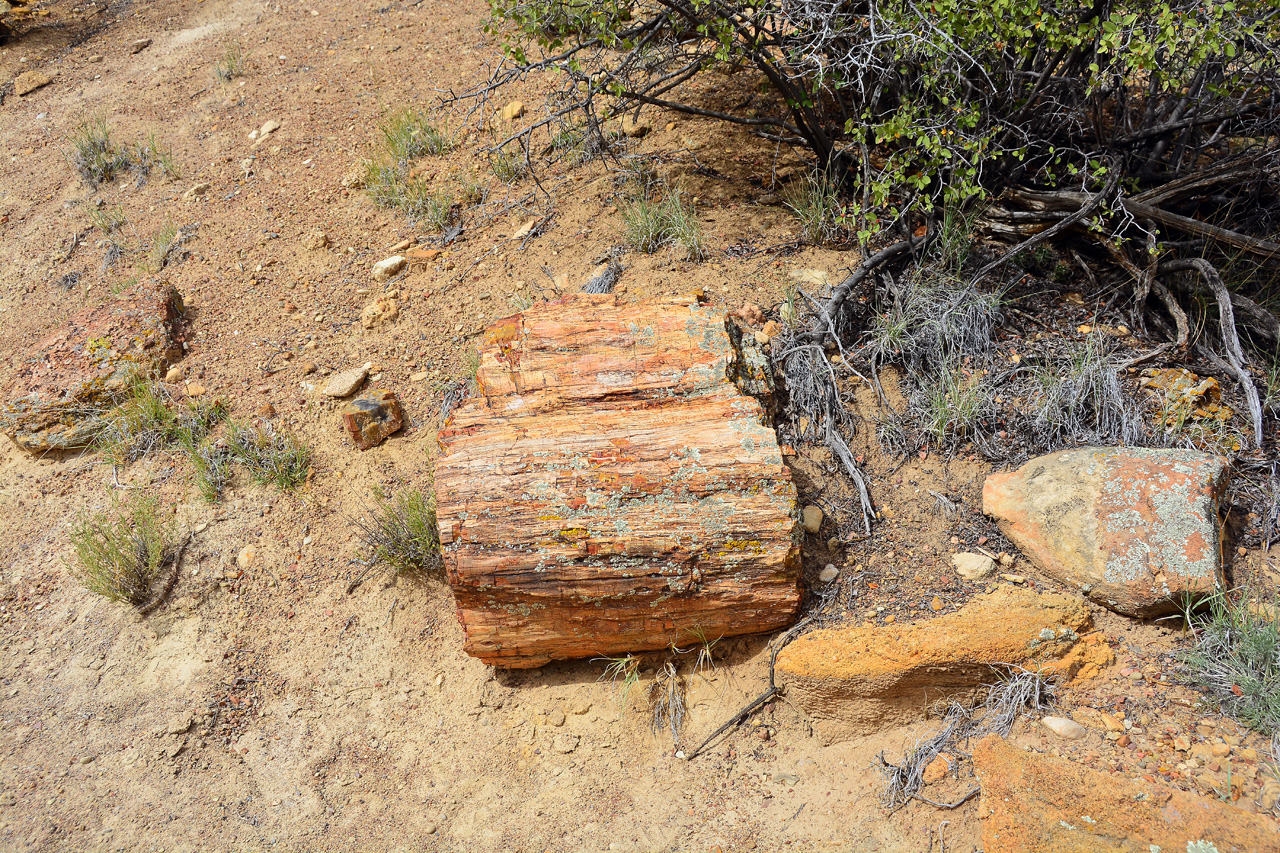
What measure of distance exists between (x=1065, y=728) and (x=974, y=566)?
61cm

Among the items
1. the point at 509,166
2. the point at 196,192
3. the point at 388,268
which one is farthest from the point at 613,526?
the point at 196,192

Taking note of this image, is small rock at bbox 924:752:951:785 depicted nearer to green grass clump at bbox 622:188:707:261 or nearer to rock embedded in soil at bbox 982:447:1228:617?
rock embedded in soil at bbox 982:447:1228:617

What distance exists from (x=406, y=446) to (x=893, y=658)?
233 cm

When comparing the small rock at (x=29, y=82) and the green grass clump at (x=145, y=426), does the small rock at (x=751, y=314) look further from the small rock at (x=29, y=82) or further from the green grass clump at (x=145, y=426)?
the small rock at (x=29, y=82)

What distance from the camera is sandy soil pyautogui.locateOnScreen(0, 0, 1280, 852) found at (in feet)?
8.59

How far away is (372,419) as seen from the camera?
3.59 metres

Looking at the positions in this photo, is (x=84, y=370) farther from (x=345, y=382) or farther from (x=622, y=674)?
(x=622, y=674)

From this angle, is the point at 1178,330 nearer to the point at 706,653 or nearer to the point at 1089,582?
the point at 1089,582

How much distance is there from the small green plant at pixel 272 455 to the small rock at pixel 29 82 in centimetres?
531

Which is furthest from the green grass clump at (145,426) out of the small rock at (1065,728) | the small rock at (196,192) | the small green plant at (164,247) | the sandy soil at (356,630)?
the small rock at (1065,728)

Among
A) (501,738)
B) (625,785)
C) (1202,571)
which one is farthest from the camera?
(501,738)

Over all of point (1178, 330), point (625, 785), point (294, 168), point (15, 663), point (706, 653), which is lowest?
point (625, 785)

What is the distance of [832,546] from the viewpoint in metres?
2.96

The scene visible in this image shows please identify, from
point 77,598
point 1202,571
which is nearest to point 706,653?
point 1202,571
